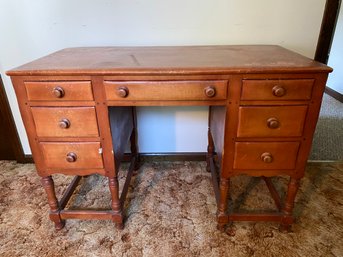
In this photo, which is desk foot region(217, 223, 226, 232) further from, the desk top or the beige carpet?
the desk top

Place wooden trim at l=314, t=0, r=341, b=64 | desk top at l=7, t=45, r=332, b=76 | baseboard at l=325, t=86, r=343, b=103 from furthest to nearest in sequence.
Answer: baseboard at l=325, t=86, r=343, b=103 < wooden trim at l=314, t=0, r=341, b=64 < desk top at l=7, t=45, r=332, b=76

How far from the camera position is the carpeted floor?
1.92 meters

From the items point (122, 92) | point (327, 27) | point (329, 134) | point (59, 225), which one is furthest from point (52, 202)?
point (329, 134)

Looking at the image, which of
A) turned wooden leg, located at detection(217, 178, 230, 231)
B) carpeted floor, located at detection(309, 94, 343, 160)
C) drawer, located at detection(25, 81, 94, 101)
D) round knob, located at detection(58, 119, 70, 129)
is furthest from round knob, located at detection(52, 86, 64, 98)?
carpeted floor, located at detection(309, 94, 343, 160)

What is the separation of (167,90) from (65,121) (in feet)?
1.51

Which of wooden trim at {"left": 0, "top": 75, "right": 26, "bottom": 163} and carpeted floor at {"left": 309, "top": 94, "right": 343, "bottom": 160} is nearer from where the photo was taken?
wooden trim at {"left": 0, "top": 75, "right": 26, "bottom": 163}

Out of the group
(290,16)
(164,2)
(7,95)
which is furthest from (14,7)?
(290,16)

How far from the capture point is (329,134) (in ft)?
7.06

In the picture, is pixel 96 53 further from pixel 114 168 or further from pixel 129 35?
pixel 114 168

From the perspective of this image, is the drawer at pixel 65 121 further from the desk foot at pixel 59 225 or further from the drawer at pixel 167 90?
the desk foot at pixel 59 225

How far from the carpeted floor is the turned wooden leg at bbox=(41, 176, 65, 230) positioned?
1.77 meters

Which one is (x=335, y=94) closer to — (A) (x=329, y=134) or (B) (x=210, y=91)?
(A) (x=329, y=134)

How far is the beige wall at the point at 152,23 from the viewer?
144cm

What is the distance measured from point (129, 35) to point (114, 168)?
836 mm
